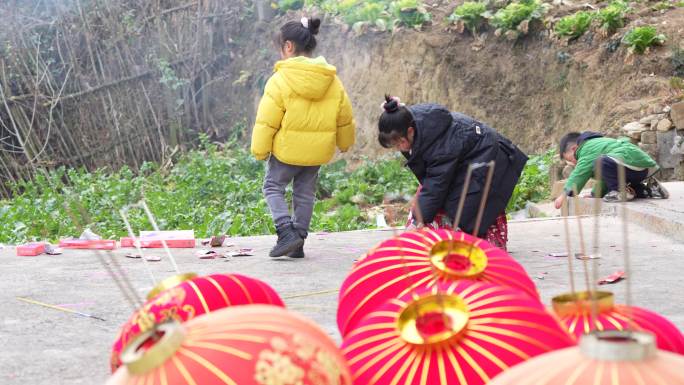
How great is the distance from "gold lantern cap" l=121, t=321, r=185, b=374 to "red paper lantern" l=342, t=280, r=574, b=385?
400mm

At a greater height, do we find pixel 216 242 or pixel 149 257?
pixel 149 257

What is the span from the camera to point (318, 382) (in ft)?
4.78

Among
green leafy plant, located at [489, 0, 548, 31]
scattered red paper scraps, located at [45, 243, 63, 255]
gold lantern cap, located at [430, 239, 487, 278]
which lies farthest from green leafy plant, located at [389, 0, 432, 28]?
gold lantern cap, located at [430, 239, 487, 278]

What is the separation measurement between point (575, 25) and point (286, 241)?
27.1 feet

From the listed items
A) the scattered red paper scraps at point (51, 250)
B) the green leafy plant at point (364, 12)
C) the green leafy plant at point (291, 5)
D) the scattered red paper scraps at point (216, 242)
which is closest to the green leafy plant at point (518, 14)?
the green leafy plant at point (364, 12)

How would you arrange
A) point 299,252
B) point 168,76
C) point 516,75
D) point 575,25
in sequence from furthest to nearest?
point 168,76 → point 516,75 → point 575,25 → point 299,252

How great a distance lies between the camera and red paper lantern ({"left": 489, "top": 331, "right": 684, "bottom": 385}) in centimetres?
122

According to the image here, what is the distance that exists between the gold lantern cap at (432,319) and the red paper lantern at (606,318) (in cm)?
26

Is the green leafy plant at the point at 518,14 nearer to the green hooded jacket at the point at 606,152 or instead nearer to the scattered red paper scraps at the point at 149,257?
the green hooded jacket at the point at 606,152

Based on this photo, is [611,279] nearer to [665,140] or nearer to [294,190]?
[294,190]

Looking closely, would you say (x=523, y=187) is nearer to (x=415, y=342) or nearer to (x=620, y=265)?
(x=620, y=265)

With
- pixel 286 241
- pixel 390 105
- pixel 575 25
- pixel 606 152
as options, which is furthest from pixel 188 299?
pixel 575 25

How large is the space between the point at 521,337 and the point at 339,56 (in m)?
14.8

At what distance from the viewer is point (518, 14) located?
13.7 metres
